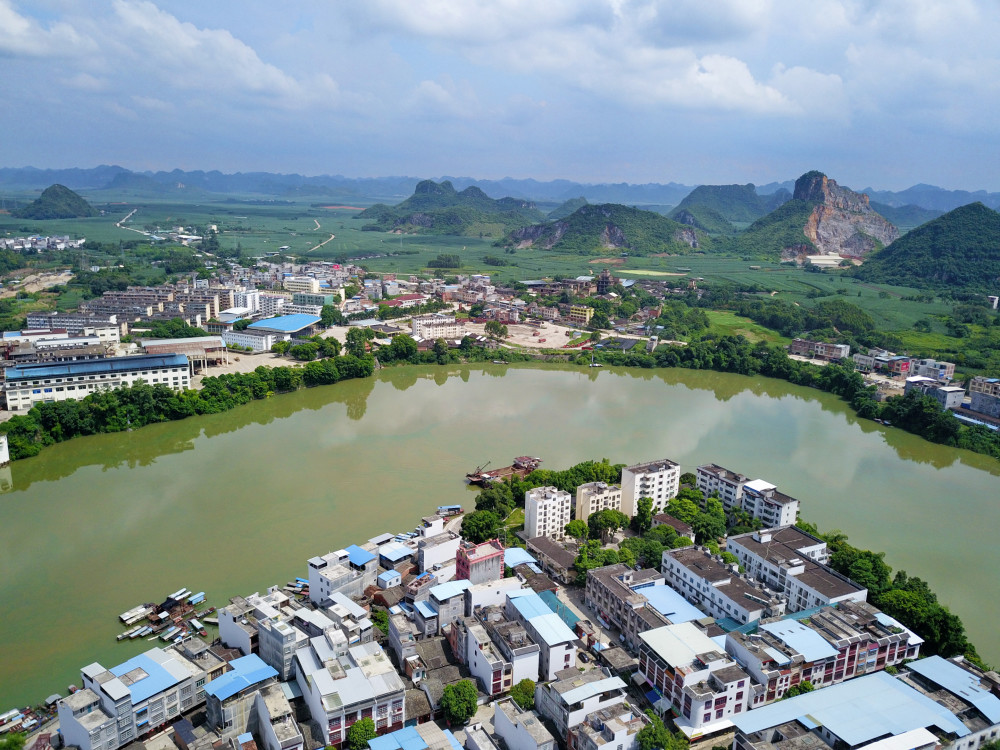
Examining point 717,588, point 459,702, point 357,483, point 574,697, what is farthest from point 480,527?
point 574,697

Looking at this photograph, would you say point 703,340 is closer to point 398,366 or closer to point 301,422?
point 398,366

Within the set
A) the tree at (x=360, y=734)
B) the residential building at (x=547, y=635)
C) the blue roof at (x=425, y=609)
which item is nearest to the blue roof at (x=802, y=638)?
the residential building at (x=547, y=635)

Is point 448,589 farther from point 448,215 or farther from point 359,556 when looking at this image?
point 448,215

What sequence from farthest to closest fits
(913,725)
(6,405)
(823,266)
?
(823,266), (6,405), (913,725)

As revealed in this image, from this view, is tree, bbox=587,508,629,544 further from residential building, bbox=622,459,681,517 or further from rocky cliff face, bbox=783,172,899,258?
rocky cliff face, bbox=783,172,899,258

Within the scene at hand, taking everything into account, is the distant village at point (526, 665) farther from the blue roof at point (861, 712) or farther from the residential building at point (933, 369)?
the residential building at point (933, 369)

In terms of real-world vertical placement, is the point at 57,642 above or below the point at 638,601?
below

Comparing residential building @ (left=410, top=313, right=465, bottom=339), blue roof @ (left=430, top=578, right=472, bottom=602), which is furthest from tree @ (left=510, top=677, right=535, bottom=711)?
residential building @ (left=410, top=313, right=465, bottom=339)

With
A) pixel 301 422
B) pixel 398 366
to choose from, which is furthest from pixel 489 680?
pixel 398 366
